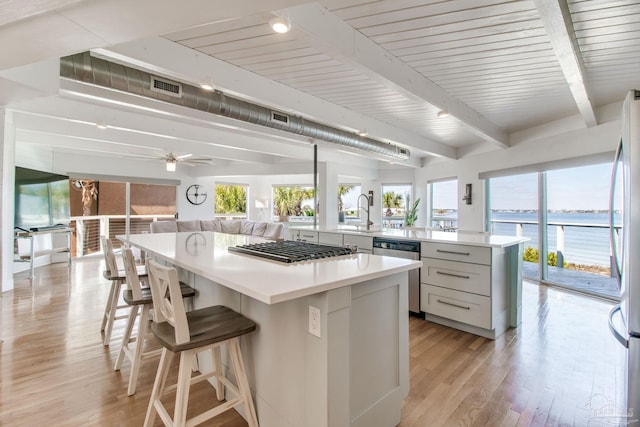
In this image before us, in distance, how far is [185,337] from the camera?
133cm

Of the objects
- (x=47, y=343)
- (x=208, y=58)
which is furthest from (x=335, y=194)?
(x=47, y=343)

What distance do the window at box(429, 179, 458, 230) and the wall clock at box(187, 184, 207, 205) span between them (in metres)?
6.46

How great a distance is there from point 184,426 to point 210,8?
183 cm

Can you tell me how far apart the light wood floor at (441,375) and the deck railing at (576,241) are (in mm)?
1270

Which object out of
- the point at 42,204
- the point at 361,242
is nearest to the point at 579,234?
the point at 361,242

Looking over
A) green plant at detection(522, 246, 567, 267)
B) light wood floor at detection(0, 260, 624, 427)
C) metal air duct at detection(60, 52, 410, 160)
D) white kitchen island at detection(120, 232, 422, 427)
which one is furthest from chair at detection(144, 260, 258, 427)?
green plant at detection(522, 246, 567, 267)

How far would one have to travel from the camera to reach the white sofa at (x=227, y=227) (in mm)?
7383

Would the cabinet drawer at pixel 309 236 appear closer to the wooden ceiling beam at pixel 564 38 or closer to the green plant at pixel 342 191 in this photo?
the wooden ceiling beam at pixel 564 38

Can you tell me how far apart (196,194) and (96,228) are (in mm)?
2538

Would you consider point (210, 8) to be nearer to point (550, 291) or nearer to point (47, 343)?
point (47, 343)

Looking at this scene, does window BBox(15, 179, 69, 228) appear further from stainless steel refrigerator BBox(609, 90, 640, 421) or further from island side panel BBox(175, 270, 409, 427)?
stainless steel refrigerator BBox(609, 90, 640, 421)

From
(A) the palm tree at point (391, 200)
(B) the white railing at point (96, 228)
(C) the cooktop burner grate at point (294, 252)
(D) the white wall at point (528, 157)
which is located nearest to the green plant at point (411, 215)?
(D) the white wall at point (528, 157)

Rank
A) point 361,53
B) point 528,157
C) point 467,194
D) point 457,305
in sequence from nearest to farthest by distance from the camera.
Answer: point 361,53 → point 457,305 → point 528,157 → point 467,194

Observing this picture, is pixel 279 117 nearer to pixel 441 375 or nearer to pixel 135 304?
pixel 135 304
